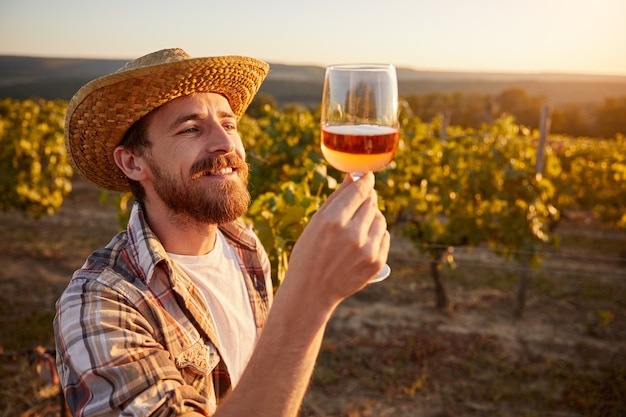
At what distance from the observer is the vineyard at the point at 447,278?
4.99 meters

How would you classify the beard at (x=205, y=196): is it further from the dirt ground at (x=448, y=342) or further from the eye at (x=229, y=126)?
the dirt ground at (x=448, y=342)

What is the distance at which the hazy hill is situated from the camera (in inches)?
1783

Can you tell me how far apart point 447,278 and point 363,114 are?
736cm

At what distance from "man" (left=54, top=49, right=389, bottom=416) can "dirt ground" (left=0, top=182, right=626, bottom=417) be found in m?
2.61

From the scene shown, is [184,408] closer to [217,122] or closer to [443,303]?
[217,122]

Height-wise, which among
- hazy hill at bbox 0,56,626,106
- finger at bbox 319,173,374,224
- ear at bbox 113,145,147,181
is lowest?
hazy hill at bbox 0,56,626,106

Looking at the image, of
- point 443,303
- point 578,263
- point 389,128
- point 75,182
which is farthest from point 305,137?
point 75,182

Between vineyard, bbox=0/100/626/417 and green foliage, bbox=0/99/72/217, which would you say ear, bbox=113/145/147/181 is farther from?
green foliage, bbox=0/99/72/217

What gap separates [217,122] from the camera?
192 cm

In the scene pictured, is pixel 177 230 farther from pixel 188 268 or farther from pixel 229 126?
pixel 229 126

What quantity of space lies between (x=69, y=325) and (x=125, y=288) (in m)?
0.18

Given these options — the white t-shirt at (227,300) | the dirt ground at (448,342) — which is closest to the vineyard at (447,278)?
the dirt ground at (448,342)

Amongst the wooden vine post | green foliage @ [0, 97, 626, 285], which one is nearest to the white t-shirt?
green foliage @ [0, 97, 626, 285]

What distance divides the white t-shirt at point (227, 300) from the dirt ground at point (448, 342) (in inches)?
103
